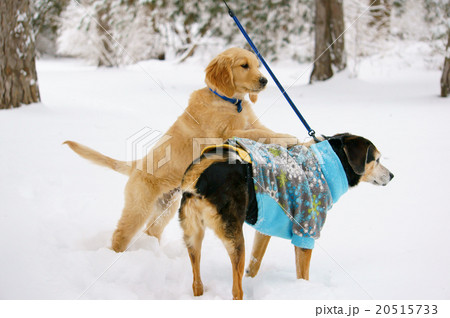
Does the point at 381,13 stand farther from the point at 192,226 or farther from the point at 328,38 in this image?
the point at 192,226

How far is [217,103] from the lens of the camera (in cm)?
354

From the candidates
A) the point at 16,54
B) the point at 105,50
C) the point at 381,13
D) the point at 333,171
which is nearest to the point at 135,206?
the point at 333,171

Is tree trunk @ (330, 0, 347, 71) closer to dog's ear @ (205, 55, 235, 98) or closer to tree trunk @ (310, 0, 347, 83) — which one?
tree trunk @ (310, 0, 347, 83)

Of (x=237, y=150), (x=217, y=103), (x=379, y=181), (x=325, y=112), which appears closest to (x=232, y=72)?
(x=217, y=103)

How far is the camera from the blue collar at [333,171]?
2.86 m

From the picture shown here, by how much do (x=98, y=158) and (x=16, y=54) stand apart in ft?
13.3

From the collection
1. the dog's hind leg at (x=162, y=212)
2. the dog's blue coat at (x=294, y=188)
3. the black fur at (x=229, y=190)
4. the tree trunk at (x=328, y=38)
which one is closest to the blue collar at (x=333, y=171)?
the dog's blue coat at (x=294, y=188)

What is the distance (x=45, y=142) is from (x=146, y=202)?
9.24 feet

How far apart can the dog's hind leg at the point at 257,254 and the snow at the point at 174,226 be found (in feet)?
0.35

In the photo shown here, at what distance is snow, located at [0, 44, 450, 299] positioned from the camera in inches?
108

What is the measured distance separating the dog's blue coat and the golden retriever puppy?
18.4 inches

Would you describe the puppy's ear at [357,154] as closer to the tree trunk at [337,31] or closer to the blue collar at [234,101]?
the blue collar at [234,101]

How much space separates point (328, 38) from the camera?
11.8 metres

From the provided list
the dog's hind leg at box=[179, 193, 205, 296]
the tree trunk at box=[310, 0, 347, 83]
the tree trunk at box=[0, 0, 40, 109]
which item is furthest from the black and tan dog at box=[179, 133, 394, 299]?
the tree trunk at box=[310, 0, 347, 83]
